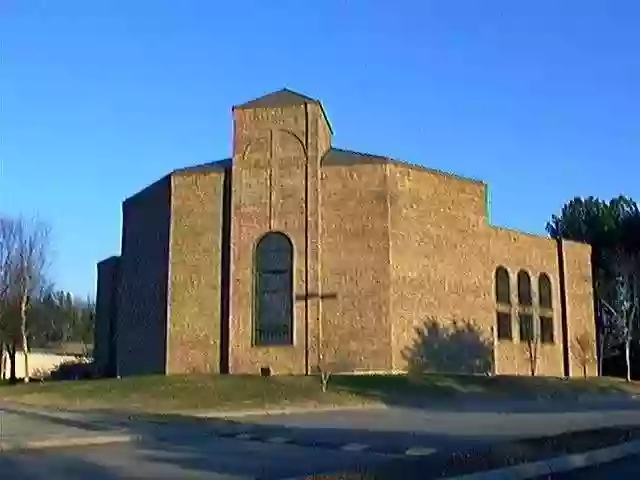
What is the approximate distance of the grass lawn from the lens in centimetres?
2788

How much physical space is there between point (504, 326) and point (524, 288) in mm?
3655

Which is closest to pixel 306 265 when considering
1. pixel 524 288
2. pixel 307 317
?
pixel 307 317

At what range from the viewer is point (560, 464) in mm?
11648

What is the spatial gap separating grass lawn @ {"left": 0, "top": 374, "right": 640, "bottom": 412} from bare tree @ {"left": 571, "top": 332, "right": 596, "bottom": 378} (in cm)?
895

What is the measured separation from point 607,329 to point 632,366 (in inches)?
125

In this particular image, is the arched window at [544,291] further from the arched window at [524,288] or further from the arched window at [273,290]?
the arched window at [273,290]

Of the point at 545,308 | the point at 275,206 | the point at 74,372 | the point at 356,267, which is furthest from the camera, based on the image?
the point at 74,372

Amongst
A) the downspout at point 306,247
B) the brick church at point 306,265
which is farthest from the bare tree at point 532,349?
the downspout at point 306,247

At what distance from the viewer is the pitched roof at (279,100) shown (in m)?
42.0

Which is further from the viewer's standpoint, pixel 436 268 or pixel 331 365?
pixel 436 268

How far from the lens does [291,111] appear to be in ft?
137

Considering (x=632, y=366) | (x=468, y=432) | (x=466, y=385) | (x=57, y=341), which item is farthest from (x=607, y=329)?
(x=57, y=341)

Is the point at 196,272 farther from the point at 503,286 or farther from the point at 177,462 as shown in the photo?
the point at 177,462

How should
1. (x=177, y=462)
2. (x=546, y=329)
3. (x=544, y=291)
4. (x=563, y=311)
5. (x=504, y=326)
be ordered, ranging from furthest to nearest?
(x=563, y=311), (x=544, y=291), (x=546, y=329), (x=504, y=326), (x=177, y=462)
